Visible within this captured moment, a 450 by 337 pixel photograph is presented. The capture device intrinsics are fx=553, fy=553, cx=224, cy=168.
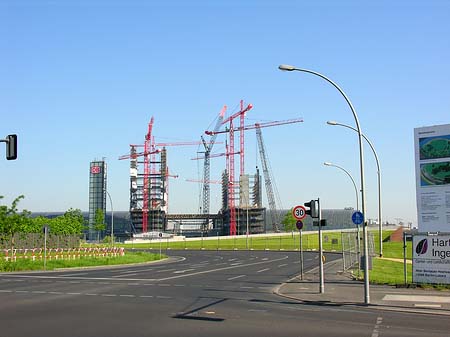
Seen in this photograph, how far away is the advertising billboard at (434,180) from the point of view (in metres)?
24.3

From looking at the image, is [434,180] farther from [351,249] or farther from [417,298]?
[351,249]

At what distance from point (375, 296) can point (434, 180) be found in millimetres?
7161

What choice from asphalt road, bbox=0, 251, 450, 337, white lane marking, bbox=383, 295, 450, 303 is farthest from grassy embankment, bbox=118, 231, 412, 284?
asphalt road, bbox=0, 251, 450, 337

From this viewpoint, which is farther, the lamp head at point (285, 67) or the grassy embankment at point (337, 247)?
the grassy embankment at point (337, 247)

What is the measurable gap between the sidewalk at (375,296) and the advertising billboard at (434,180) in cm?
329

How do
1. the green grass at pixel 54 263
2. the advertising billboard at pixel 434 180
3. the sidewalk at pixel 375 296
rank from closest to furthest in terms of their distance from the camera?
the sidewalk at pixel 375 296, the advertising billboard at pixel 434 180, the green grass at pixel 54 263

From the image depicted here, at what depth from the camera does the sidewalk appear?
1774 cm

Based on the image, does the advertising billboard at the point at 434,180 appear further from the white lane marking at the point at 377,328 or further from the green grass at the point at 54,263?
the green grass at the point at 54,263

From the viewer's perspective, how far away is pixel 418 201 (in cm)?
2489

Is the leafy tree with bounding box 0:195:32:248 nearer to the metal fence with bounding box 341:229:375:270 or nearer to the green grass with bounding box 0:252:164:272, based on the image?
the green grass with bounding box 0:252:164:272

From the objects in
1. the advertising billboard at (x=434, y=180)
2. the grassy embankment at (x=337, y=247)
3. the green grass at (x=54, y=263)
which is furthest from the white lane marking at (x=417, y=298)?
the green grass at (x=54, y=263)

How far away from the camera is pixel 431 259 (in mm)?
23578

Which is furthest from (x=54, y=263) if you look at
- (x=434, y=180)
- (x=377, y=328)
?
(x=377, y=328)

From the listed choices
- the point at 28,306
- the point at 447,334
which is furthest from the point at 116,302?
the point at 447,334
